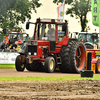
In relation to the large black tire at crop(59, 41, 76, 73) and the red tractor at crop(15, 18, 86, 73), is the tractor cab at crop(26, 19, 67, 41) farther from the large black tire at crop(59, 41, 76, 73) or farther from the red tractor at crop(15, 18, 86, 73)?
the large black tire at crop(59, 41, 76, 73)

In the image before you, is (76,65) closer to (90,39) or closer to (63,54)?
(63,54)

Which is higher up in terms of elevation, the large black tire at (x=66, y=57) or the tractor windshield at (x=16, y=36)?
the tractor windshield at (x=16, y=36)

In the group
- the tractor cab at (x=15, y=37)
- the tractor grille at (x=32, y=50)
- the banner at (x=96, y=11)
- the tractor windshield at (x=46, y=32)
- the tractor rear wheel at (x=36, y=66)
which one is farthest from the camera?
the tractor cab at (x=15, y=37)

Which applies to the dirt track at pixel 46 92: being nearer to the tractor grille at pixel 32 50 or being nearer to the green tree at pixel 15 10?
the tractor grille at pixel 32 50

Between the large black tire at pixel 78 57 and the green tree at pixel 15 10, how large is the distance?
12.4m

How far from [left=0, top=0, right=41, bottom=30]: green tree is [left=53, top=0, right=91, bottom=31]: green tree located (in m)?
12.5

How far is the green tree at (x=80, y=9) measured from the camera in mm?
50594

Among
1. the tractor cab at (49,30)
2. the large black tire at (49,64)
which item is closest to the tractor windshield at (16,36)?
the tractor cab at (49,30)

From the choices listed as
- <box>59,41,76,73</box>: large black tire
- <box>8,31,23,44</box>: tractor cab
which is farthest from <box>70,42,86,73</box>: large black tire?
<box>8,31,23,44</box>: tractor cab

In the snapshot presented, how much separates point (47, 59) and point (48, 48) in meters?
1.15

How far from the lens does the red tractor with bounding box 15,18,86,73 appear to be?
18.3 m

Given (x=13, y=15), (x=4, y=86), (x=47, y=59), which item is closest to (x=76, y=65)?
(x=47, y=59)

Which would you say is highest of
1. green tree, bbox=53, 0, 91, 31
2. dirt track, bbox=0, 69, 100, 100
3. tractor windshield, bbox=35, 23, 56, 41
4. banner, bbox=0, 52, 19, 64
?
green tree, bbox=53, 0, 91, 31

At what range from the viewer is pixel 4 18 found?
112 feet
